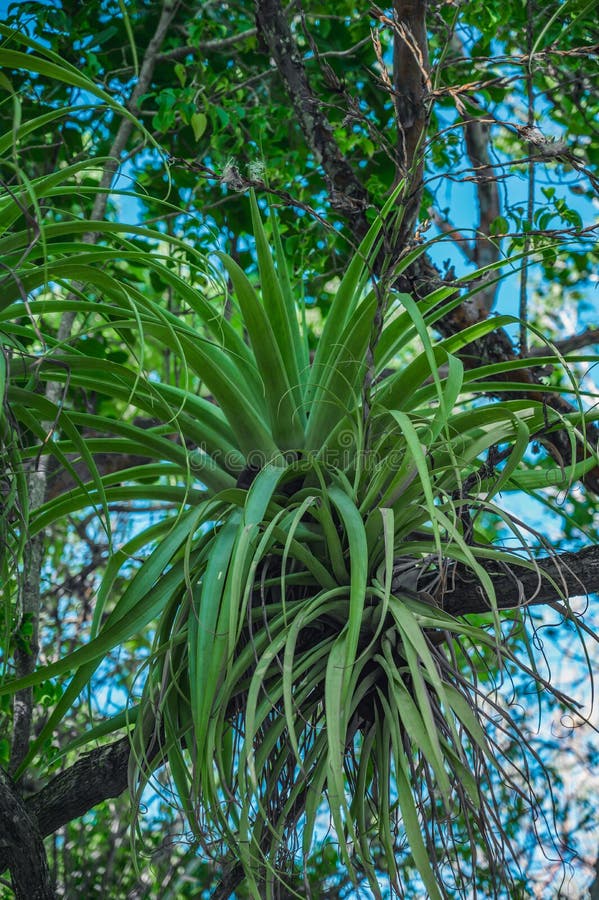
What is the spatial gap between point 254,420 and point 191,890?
1.63 meters

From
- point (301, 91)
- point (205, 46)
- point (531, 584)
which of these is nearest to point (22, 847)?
point (531, 584)

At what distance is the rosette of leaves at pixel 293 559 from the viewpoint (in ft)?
2.72

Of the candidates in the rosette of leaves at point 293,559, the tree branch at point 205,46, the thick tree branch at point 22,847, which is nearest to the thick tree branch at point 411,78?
the rosette of leaves at point 293,559

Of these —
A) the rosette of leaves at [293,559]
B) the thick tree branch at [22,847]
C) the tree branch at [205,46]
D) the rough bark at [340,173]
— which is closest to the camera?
the rosette of leaves at [293,559]

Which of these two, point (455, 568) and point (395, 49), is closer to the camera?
point (455, 568)

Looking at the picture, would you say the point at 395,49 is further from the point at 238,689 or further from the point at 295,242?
the point at 238,689

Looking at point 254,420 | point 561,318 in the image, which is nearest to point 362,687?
point 254,420

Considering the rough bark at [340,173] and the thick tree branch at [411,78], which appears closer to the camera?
the thick tree branch at [411,78]

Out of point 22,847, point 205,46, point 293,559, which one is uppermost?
point 205,46

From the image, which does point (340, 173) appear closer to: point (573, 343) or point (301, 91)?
point (301, 91)

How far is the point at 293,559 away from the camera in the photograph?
0.95 meters

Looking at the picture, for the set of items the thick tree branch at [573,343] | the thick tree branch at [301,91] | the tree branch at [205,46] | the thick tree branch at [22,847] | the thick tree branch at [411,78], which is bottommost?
the thick tree branch at [22,847]

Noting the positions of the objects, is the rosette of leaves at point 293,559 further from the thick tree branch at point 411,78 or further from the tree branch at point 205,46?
the tree branch at point 205,46

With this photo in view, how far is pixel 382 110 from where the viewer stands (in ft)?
7.06
